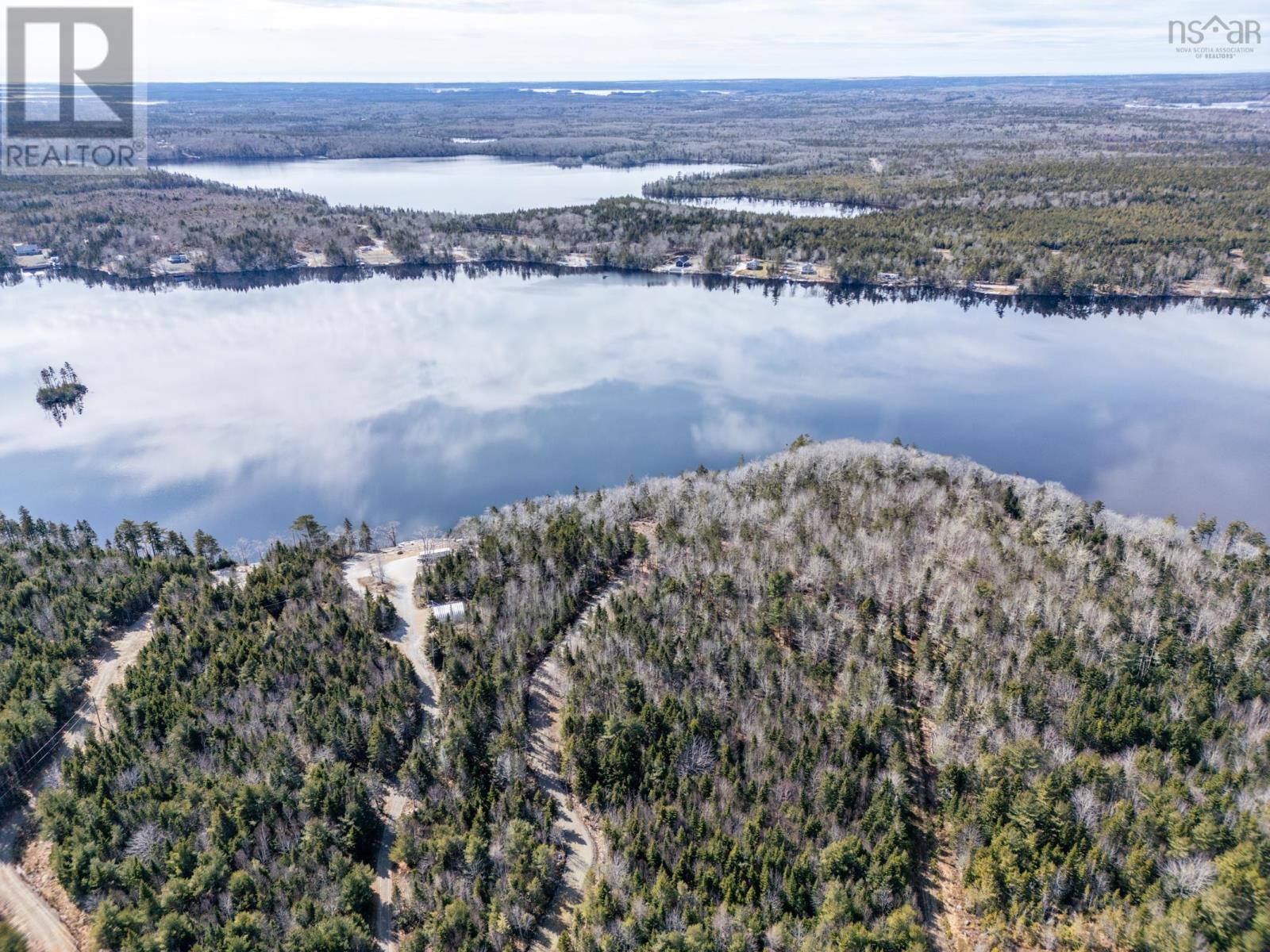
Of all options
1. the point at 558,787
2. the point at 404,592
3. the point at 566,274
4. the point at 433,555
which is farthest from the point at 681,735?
the point at 566,274

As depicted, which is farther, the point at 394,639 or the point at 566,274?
the point at 566,274

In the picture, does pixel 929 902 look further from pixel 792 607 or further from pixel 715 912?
pixel 792 607

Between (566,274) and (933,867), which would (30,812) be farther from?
(566,274)

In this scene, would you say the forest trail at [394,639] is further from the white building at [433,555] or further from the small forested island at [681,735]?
the white building at [433,555]

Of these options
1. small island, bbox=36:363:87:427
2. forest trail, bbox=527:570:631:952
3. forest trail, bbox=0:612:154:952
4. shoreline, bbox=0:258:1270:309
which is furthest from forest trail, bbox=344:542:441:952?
shoreline, bbox=0:258:1270:309

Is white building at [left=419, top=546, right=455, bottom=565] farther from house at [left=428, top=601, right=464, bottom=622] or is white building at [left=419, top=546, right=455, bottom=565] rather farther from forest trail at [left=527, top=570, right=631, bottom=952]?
forest trail at [left=527, top=570, right=631, bottom=952]

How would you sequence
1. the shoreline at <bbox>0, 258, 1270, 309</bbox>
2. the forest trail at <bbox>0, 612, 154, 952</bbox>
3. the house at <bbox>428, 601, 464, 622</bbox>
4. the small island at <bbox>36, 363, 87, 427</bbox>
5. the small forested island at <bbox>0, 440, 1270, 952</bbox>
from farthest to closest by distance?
1. the shoreline at <bbox>0, 258, 1270, 309</bbox>
2. the small island at <bbox>36, 363, 87, 427</bbox>
3. the house at <bbox>428, 601, 464, 622</bbox>
4. the forest trail at <bbox>0, 612, 154, 952</bbox>
5. the small forested island at <bbox>0, 440, 1270, 952</bbox>

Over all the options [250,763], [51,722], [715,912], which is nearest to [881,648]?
[715,912]
